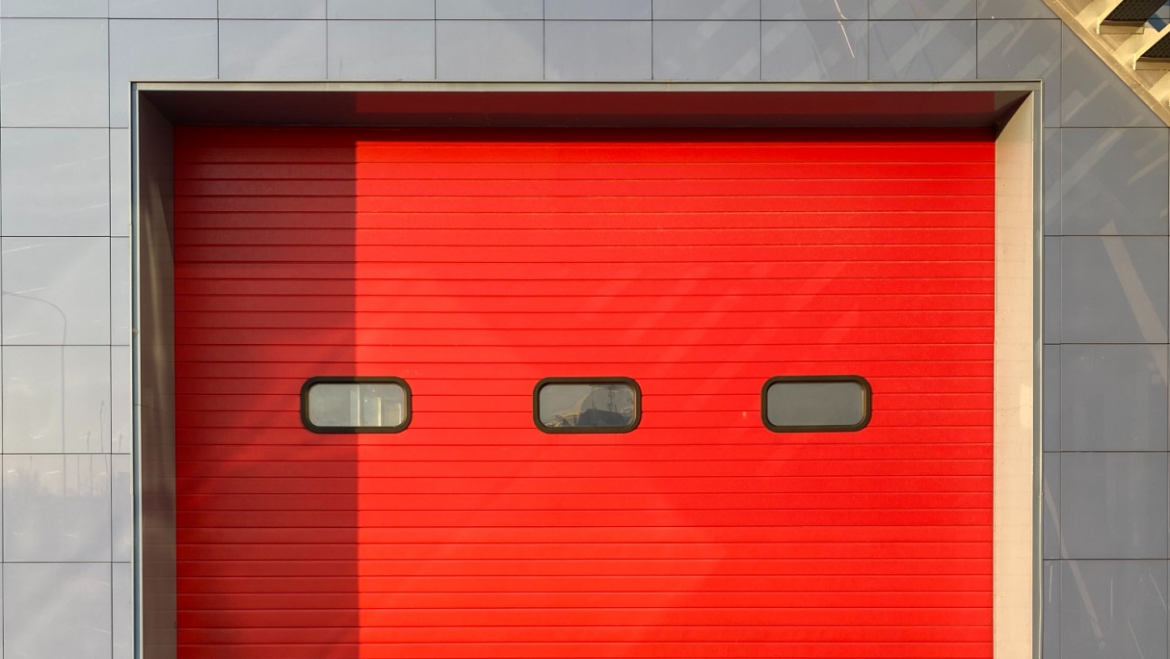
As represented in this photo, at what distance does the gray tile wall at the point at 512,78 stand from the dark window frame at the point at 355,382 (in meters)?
0.95

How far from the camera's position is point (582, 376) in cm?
521

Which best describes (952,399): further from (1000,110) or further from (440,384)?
(440,384)

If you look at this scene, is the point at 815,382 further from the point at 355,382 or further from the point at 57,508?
the point at 57,508

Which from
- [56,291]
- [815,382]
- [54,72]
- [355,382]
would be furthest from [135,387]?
[815,382]

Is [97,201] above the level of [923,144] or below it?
below

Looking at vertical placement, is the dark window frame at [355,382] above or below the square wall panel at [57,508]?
above

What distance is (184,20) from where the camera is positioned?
15.5ft

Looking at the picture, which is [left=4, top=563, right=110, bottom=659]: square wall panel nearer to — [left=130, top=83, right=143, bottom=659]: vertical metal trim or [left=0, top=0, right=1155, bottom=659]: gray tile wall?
[left=0, top=0, right=1155, bottom=659]: gray tile wall

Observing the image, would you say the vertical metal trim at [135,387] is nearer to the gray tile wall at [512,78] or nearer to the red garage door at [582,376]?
the gray tile wall at [512,78]

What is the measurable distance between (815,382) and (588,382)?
4.41 feet

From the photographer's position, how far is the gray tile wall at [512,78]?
468 centimetres

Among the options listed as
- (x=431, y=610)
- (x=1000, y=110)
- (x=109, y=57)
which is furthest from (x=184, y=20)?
(x=1000, y=110)

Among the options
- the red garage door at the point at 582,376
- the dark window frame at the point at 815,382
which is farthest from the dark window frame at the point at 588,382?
the dark window frame at the point at 815,382

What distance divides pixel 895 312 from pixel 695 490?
5.21 ft
